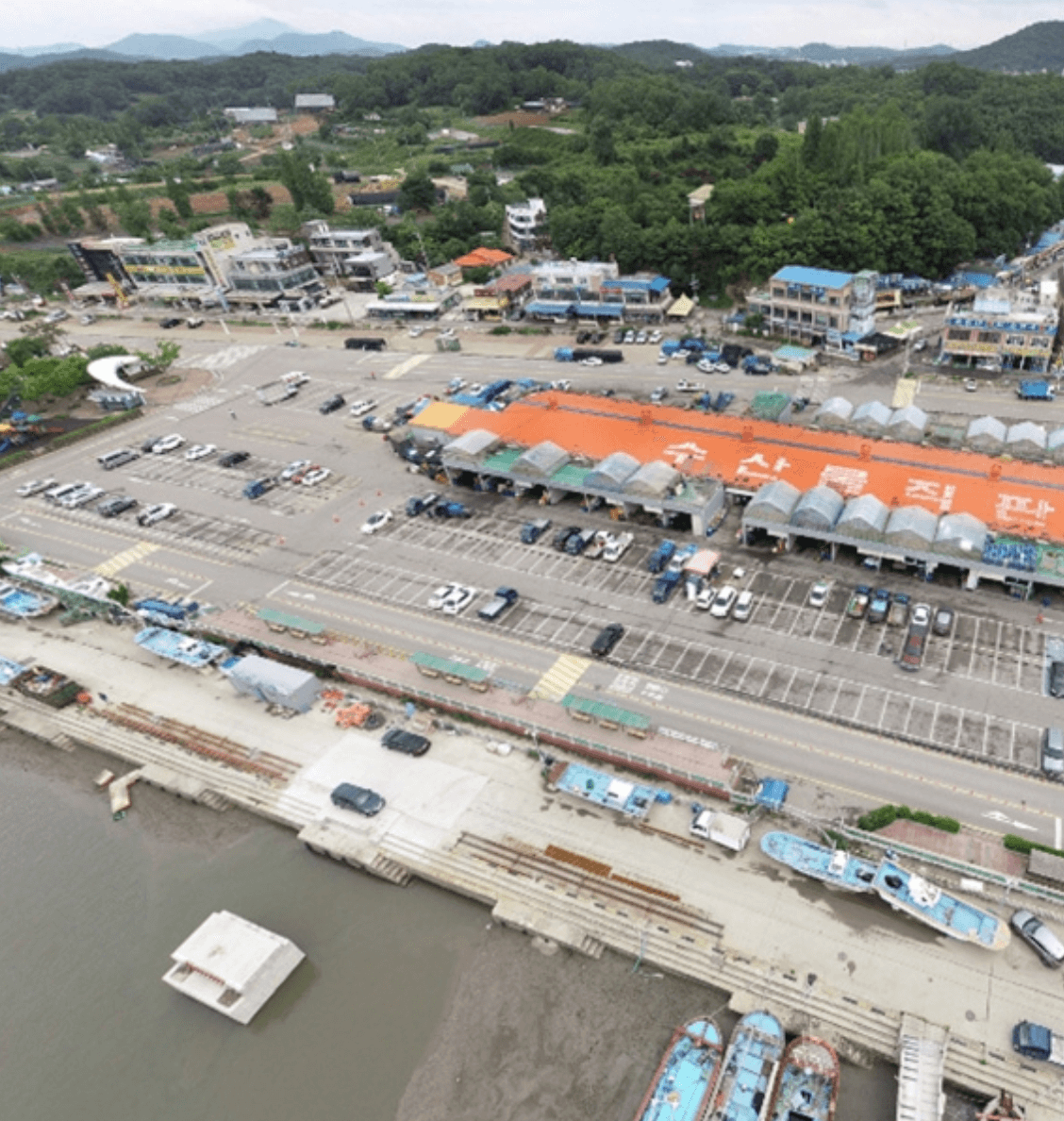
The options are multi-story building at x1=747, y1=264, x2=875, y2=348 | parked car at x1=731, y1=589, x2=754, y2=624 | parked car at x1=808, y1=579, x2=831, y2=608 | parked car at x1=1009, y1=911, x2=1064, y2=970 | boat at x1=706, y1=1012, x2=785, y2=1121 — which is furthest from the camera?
multi-story building at x1=747, y1=264, x2=875, y2=348

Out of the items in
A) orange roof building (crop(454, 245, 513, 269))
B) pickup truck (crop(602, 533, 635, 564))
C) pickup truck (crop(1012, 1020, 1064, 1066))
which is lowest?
pickup truck (crop(1012, 1020, 1064, 1066))

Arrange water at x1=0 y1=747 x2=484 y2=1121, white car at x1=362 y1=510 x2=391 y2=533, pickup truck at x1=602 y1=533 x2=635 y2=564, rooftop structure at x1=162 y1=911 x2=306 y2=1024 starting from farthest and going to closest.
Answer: white car at x1=362 y1=510 x2=391 y2=533
pickup truck at x1=602 y1=533 x2=635 y2=564
rooftop structure at x1=162 y1=911 x2=306 y2=1024
water at x1=0 y1=747 x2=484 y2=1121

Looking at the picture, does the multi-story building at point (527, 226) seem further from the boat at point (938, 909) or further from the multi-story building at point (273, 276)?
the boat at point (938, 909)

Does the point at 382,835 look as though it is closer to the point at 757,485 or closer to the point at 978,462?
the point at 757,485

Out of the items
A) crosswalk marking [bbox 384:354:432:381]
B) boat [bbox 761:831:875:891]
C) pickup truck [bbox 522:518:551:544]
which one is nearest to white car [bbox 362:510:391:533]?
pickup truck [bbox 522:518:551:544]

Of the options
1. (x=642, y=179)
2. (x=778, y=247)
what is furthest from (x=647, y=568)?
(x=642, y=179)

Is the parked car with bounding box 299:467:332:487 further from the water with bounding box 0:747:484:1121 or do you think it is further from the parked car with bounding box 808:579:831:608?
the parked car with bounding box 808:579:831:608

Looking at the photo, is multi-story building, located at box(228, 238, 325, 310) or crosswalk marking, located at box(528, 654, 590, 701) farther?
multi-story building, located at box(228, 238, 325, 310)
